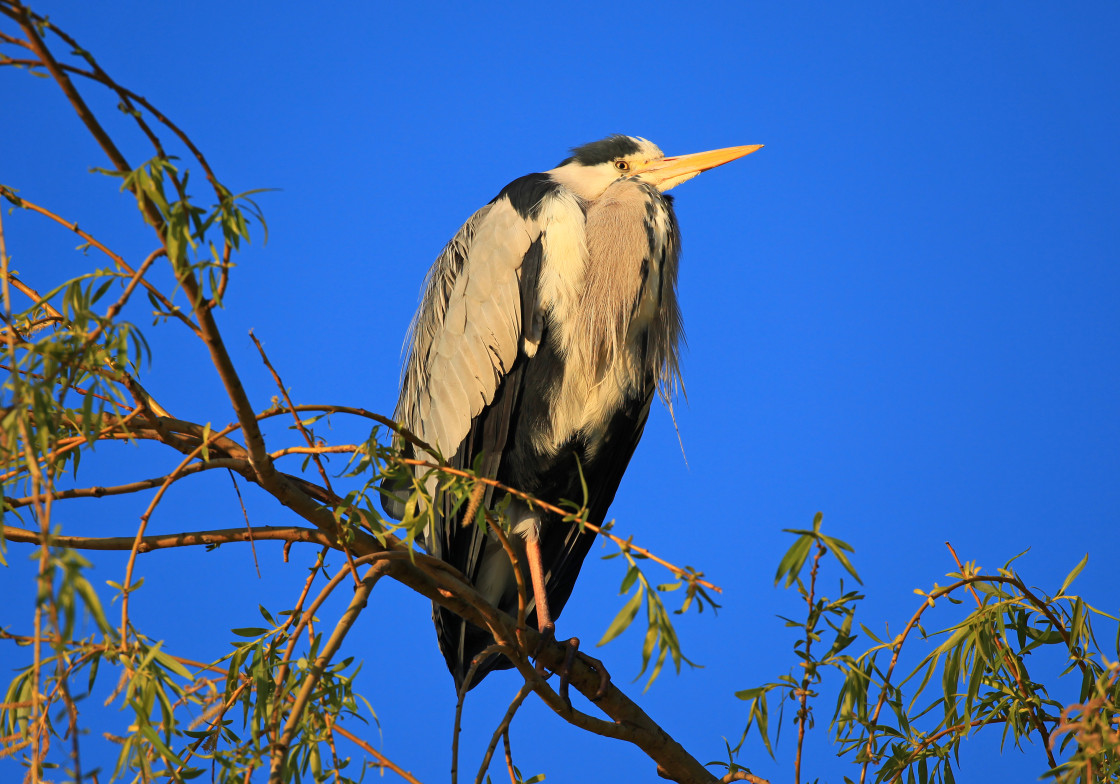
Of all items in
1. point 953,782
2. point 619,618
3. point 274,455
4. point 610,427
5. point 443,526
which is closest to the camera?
point 619,618

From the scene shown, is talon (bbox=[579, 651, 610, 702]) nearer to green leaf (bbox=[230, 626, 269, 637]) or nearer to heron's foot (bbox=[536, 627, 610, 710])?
heron's foot (bbox=[536, 627, 610, 710])

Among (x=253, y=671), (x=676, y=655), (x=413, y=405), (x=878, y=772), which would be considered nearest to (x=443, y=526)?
(x=413, y=405)

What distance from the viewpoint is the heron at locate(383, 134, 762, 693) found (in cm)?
221

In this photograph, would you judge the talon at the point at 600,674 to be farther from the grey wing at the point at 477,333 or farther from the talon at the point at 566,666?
the grey wing at the point at 477,333

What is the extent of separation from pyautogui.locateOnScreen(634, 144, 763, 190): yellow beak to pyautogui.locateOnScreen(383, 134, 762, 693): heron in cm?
12

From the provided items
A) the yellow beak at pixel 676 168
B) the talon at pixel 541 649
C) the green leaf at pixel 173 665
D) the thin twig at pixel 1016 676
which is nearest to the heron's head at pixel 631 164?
the yellow beak at pixel 676 168

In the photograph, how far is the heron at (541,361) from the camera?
2.21m

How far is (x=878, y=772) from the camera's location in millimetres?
1333

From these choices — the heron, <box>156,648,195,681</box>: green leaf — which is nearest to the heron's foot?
the heron

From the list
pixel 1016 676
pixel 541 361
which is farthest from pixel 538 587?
pixel 1016 676

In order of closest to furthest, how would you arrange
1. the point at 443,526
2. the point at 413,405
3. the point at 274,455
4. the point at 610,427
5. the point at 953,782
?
1. the point at 274,455
2. the point at 953,782
3. the point at 443,526
4. the point at 610,427
5. the point at 413,405

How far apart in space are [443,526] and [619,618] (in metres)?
1.33

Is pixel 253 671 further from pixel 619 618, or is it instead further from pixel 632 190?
pixel 632 190

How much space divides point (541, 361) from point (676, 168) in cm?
78
